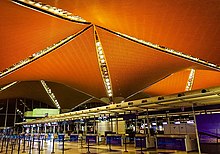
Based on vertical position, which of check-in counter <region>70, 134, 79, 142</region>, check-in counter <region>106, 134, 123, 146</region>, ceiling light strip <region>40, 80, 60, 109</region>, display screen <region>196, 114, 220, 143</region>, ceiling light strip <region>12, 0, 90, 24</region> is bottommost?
check-in counter <region>70, 134, 79, 142</region>

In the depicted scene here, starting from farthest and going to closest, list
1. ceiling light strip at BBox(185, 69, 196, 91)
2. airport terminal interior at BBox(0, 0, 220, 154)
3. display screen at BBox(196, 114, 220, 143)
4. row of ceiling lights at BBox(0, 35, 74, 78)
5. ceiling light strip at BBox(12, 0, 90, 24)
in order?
ceiling light strip at BBox(185, 69, 196, 91)
row of ceiling lights at BBox(0, 35, 74, 78)
display screen at BBox(196, 114, 220, 143)
airport terminal interior at BBox(0, 0, 220, 154)
ceiling light strip at BBox(12, 0, 90, 24)

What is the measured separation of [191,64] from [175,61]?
186cm

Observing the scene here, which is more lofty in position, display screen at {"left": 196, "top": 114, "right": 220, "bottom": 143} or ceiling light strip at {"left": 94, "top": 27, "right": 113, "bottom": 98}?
ceiling light strip at {"left": 94, "top": 27, "right": 113, "bottom": 98}

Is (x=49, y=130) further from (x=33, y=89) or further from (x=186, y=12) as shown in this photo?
(x=186, y=12)

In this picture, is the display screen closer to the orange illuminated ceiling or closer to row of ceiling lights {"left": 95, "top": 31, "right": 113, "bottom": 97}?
the orange illuminated ceiling

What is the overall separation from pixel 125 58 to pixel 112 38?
9.45 feet

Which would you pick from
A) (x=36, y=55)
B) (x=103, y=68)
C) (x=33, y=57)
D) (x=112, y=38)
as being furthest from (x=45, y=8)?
(x=103, y=68)

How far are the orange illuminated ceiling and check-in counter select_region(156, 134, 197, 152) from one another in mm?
5697

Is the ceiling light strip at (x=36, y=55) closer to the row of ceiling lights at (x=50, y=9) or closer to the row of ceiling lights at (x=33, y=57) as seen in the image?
the row of ceiling lights at (x=33, y=57)

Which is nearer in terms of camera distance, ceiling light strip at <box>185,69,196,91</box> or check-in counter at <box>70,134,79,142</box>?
check-in counter at <box>70,134,79,142</box>

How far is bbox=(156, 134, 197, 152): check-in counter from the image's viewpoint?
10.7 meters

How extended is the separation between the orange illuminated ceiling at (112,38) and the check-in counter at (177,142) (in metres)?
5.70

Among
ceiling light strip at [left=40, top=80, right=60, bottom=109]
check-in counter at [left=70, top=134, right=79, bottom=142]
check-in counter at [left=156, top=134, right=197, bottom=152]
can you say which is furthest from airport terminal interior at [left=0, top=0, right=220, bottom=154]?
ceiling light strip at [left=40, top=80, right=60, bottom=109]

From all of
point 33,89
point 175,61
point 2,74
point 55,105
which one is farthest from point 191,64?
point 55,105
